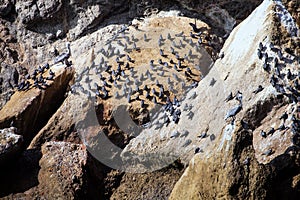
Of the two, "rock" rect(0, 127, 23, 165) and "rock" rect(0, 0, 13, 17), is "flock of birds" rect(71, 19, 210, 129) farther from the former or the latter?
"rock" rect(0, 0, 13, 17)

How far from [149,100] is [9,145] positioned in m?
2.40

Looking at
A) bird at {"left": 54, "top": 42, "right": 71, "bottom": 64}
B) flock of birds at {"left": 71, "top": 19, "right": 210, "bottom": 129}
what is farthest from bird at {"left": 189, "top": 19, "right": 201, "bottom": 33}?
bird at {"left": 54, "top": 42, "right": 71, "bottom": 64}

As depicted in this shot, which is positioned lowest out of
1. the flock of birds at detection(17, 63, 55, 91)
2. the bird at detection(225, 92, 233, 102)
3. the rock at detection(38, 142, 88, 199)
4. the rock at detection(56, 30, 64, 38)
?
the rock at detection(56, 30, 64, 38)

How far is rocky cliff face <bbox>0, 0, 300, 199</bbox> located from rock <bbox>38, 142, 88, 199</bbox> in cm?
1

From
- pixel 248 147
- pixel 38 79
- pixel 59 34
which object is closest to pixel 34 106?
pixel 38 79

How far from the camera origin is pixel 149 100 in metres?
9.62

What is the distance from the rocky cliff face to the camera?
781 centimetres

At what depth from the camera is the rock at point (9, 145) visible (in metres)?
8.12

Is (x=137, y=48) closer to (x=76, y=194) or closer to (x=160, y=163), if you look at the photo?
(x=160, y=163)

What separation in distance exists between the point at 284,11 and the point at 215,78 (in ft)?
4.65

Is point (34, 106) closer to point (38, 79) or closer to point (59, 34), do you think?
point (38, 79)

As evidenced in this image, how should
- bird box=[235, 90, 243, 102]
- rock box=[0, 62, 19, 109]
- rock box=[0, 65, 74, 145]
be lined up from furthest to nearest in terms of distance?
rock box=[0, 62, 19, 109] < rock box=[0, 65, 74, 145] < bird box=[235, 90, 243, 102]

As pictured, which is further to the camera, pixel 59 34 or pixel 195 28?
pixel 59 34

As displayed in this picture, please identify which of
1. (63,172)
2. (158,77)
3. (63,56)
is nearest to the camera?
(63,172)
